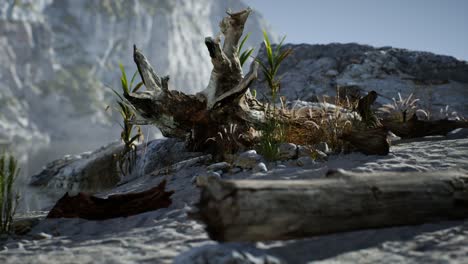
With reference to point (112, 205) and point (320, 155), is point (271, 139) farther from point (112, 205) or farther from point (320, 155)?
point (112, 205)

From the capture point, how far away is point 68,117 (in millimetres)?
104188

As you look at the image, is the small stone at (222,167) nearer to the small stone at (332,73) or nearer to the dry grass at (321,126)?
the dry grass at (321,126)

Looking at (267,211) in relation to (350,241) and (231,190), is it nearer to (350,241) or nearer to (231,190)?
(231,190)

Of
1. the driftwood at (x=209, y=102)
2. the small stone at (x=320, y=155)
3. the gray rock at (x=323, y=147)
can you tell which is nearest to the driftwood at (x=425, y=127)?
the gray rock at (x=323, y=147)

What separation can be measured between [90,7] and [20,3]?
84.9 feet

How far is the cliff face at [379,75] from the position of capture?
12.2 meters

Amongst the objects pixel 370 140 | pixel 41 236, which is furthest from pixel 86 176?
pixel 370 140

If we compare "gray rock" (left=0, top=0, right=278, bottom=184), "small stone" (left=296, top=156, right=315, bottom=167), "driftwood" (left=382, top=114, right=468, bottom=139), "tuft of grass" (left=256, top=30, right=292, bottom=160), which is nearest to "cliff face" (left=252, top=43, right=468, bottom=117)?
"driftwood" (left=382, top=114, right=468, bottom=139)

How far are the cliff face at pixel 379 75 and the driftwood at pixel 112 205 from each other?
9.00 meters

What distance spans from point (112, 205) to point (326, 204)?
2560mm

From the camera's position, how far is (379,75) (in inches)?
513

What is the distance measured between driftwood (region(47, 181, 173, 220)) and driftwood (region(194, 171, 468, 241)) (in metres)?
1.80

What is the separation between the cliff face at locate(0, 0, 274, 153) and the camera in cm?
9231

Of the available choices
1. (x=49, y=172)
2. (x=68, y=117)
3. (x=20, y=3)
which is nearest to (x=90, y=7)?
(x=20, y=3)
